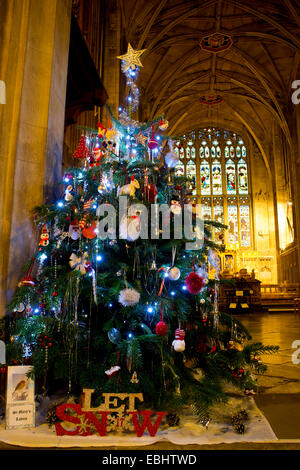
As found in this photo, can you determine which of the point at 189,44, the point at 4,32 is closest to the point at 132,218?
the point at 4,32

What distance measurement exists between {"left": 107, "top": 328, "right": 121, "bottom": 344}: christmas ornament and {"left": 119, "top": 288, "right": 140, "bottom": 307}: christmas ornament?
0.57ft

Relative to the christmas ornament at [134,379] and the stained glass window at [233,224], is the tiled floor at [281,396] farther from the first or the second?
the stained glass window at [233,224]

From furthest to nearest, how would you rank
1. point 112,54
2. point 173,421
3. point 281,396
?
point 112,54, point 281,396, point 173,421

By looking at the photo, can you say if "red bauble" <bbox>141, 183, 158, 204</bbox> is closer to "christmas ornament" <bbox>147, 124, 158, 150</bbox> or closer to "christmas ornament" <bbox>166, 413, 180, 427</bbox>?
"christmas ornament" <bbox>147, 124, 158, 150</bbox>

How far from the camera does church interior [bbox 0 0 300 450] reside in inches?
94.4

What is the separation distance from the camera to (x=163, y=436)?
4.93 feet

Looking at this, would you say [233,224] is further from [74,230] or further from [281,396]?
[74,230]

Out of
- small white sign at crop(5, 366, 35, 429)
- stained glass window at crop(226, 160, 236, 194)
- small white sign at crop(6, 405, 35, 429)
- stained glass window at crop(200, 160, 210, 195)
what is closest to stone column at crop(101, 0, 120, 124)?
small white sign at crop(5, 366, 35, 429)

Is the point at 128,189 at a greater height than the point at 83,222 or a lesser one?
greater

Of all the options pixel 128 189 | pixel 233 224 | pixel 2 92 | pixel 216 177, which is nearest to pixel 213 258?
pixel 128 189

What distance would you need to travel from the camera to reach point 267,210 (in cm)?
1969

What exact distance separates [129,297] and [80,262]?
0.37 m
